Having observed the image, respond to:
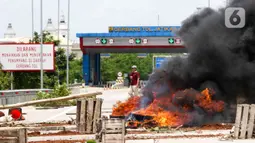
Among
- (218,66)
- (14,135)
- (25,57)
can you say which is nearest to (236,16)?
(218,66)

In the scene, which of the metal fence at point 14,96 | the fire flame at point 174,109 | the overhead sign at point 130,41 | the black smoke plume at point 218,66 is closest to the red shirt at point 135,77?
the black smoke plume at point 218,66

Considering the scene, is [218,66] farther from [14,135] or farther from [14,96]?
[14,96]

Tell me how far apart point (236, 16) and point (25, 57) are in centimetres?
3104

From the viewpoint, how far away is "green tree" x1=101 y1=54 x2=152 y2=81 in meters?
127

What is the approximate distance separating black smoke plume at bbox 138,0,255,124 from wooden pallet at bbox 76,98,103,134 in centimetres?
328

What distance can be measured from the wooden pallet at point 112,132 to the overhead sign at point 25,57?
1420 inches

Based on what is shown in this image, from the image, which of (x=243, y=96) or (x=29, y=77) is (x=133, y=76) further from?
(x=29, y=77)

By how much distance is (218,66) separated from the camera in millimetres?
22062

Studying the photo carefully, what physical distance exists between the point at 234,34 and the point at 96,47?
54.4 metres

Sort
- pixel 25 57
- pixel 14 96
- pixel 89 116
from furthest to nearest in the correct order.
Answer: pixel 25 57
pixel 14 96
pixel 89 116

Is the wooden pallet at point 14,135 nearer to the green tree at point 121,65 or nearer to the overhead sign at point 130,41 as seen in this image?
the overhead sign at point 130,41

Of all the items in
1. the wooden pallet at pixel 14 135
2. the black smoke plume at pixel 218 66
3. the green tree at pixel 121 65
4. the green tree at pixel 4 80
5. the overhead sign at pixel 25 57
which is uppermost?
the black smoke plume at pixel 218 66

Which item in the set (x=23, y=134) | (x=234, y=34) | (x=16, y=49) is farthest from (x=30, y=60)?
(x=23, y=134)

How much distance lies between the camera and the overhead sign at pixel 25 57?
50562 millimetres
